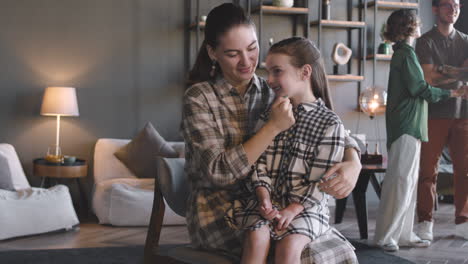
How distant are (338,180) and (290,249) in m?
0.24

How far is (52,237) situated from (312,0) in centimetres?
398

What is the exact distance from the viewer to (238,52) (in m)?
1.92

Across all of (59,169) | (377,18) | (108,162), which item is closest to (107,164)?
(108,162)

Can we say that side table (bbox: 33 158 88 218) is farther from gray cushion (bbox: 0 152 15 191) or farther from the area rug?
the area rug

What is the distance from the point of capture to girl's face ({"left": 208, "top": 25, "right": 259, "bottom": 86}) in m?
1.91

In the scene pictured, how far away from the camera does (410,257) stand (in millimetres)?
4082

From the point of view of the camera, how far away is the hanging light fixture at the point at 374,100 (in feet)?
20.2

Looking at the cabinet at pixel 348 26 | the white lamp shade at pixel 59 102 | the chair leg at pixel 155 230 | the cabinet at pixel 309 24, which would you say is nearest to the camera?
the chair leg at pixel 155 230

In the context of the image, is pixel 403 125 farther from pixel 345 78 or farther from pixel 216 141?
pixel 345 78

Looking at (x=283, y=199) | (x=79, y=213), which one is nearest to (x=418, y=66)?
(x=283, y=199)

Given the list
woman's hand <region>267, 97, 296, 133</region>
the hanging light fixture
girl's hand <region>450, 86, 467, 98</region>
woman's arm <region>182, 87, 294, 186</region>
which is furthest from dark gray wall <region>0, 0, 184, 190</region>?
woman's hand <region>267, 97, 296, 133</region>

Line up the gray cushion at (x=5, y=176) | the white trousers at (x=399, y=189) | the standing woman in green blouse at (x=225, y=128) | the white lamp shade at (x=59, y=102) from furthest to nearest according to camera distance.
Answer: the white lamp shade at (x=59, y=102)
the gray cushion at (x=5, y=176)
the white trousers at (x=399, y=189)
the standing woman in green blouse at (x=225, y=128)

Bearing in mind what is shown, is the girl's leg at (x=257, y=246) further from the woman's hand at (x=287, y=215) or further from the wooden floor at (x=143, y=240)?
the wooden floor at (x=143, y=240)

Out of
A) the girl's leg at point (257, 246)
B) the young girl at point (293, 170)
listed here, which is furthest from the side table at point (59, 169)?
the girl's leg at point (257, 246)
